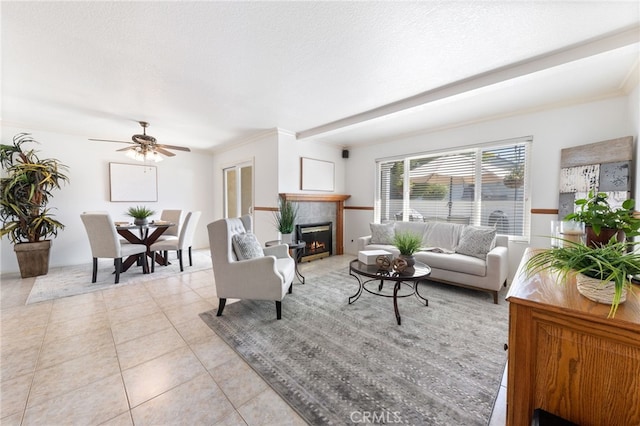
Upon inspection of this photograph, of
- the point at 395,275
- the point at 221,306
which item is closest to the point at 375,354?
the point at 395,275

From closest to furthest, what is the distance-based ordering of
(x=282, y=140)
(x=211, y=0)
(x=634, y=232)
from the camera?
(x=634, y=232) < (x=211, y=0) < (x=282, y=140)

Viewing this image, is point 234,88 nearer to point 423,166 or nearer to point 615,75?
point 423,166

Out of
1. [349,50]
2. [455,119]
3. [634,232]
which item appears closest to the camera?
[634,232]

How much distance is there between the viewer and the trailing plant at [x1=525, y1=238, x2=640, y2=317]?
80cm

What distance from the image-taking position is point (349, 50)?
1.95 m

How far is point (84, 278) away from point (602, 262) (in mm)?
5232

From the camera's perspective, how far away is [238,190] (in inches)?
209

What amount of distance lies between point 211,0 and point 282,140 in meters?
2.72

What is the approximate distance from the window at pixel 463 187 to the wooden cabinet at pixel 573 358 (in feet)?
9.23

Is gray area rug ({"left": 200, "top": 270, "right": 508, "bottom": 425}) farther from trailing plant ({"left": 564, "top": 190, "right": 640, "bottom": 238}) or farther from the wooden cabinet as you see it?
trailing plant ({"left": 564, "top": 190, "right": 640, "bottom": 238})

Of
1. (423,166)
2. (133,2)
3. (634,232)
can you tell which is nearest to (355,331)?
(634,232)

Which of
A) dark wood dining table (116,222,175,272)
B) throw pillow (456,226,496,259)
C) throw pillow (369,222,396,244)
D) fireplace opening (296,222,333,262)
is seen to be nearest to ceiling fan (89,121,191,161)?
dark wood dining table (116,222,175,272)

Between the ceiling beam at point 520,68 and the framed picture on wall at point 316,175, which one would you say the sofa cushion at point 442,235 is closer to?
the ceiling beam at point 520,68

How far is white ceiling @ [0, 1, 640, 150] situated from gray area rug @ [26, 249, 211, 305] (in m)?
2.33
